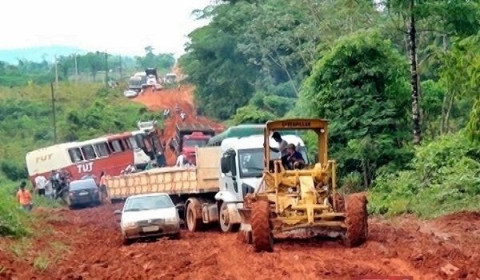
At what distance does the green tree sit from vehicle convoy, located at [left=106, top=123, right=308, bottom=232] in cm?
403

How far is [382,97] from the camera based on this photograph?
110ft

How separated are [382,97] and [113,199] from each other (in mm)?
12409

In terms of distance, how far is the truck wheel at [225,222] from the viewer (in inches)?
990

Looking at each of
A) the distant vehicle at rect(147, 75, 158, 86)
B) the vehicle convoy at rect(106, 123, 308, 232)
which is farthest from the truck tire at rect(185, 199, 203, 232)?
the distant vehicle at rect(147, 75, 158, 86)

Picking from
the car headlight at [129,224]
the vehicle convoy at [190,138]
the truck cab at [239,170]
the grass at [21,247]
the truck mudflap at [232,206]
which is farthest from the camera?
the vehicle convoy at [190,138]

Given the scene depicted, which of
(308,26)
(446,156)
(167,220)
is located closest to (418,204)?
(446,156)

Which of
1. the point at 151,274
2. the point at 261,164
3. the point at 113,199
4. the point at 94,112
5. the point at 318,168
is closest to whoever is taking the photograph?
the point at 151,274

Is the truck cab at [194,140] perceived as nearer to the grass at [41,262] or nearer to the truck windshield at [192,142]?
the truck windshield at [192,142]

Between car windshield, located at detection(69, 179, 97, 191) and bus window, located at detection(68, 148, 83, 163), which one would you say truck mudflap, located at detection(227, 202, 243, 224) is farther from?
bus window, located at detection(68, 148, 83, 163)

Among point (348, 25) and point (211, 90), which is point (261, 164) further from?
point (211, 90)

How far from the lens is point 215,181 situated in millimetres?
28203

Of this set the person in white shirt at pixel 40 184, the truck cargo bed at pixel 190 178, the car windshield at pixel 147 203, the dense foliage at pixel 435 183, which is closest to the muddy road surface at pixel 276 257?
the car windshield at pixel 147 203

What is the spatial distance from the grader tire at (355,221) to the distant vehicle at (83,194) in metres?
28.6

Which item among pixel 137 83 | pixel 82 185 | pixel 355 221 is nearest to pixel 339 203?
pixel 355 221
